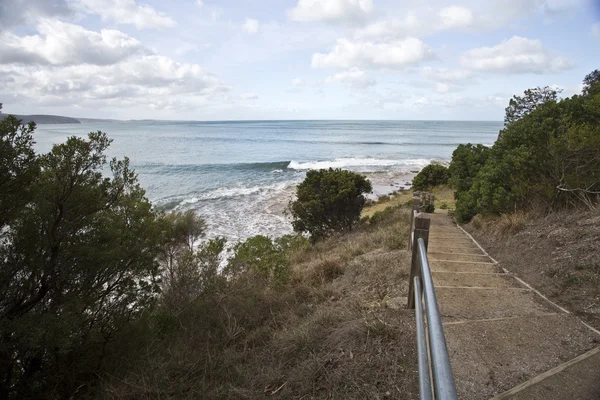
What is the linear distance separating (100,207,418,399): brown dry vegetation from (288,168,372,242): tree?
10391 mm

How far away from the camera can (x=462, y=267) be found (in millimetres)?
6445

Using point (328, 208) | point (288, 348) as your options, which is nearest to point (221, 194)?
point (328, 208)

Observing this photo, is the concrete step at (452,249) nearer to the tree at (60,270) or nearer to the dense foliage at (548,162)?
the dense foliage at (548,162)

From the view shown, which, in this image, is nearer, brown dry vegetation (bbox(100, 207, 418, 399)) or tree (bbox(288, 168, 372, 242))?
brown dry vegetation (bbox(100, 207, 418, 399))

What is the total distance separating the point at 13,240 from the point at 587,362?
6.69 m

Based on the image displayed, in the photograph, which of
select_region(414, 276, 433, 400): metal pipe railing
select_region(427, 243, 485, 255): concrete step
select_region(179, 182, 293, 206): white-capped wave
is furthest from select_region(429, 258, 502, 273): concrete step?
select_region(179, 182, 293, 206): white-capped wave

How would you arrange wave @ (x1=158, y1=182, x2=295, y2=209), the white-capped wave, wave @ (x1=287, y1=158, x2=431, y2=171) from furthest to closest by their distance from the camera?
wave @ (x1=287, y1=158, x2=431, y2=171) < the white-capped wave < wave @ (x1=158, y1=182, x2=295, y2=209)

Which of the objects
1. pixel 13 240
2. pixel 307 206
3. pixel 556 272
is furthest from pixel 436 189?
pixel 13 240

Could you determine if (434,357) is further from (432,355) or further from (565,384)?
(565,384)

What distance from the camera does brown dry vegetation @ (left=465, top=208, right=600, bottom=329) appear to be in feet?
15.1

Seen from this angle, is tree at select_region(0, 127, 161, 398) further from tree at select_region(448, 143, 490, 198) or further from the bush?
the bush

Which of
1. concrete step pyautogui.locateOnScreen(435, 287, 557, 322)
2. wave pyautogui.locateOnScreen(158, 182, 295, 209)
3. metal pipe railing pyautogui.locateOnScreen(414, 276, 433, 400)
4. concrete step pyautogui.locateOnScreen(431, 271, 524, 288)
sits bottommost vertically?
wave pyautogui.locateOnScreen(158, 182, 295, 209)

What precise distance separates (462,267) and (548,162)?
5355mm

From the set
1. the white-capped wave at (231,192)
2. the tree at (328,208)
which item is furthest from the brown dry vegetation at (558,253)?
the white-capped wave at (231,192)
